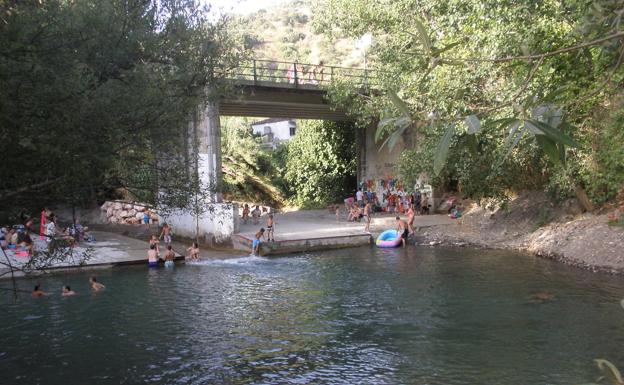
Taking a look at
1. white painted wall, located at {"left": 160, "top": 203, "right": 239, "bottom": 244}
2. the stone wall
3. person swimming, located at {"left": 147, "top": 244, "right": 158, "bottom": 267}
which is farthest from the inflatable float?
the stone wall

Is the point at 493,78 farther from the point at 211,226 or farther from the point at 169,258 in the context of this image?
the point at 169,258

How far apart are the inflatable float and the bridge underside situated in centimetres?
717

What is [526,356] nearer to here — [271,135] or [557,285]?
[557,285]

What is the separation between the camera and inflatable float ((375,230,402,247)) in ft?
75.3

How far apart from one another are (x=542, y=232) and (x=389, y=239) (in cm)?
589

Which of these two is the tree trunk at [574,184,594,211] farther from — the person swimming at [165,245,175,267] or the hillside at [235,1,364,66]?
the hillside at [235,1,364,66]

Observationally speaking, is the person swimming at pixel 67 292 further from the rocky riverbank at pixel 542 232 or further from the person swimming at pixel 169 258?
the rocky riverbank at pixel 542 232

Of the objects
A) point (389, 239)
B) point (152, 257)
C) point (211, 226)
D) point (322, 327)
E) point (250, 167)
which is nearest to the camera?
point (322, 327)

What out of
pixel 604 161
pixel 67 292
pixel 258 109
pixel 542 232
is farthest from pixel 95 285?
pixel 604 161

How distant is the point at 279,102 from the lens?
27.2 m

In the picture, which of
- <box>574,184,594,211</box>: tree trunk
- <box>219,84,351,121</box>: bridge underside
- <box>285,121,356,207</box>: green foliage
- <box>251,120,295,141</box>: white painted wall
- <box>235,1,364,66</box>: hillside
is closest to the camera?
<box>574,184,594,211</box>: tree trunk

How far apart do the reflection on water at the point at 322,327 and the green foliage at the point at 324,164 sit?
743 inches

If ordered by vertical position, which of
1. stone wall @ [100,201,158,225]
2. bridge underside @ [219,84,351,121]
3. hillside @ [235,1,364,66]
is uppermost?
hillside @ [235,1,364,66]

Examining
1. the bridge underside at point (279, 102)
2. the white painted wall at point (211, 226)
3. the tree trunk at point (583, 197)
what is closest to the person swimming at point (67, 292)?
the white painted wall at point (211, 226)
